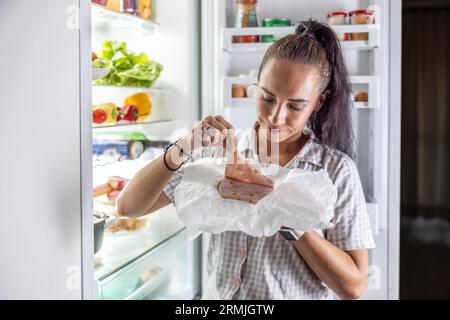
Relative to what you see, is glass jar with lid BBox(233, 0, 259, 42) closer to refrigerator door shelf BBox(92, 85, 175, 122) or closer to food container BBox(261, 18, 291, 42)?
food container BBox(261, 18, 291, 42)

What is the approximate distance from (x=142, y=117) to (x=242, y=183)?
59cm

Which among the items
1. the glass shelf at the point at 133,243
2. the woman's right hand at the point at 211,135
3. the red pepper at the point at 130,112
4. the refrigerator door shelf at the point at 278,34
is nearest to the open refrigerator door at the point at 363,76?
the refrigerator door shelf at the point at 278,34

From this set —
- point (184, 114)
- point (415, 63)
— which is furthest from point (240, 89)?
point (415, 63)

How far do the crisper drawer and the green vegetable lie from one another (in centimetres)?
46

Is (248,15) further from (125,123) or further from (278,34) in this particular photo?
(125,123)

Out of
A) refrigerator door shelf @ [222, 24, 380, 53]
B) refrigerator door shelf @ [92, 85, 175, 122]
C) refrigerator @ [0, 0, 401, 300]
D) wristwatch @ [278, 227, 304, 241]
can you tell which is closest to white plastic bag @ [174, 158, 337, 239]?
wristwatch @ [278, 227, 304, 241]

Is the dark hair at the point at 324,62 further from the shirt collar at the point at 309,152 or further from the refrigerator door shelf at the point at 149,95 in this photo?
the refrigerator door shelf at the point at 149,95

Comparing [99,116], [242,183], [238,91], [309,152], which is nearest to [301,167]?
[309,152]

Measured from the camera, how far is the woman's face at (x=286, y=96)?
1066 millimetres

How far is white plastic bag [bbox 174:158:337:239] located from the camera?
1066mm

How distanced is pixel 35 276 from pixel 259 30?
701 mm

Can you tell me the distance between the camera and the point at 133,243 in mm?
1505

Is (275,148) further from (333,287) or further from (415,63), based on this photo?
(415,63)
